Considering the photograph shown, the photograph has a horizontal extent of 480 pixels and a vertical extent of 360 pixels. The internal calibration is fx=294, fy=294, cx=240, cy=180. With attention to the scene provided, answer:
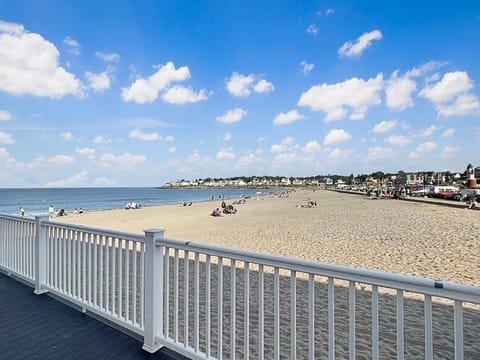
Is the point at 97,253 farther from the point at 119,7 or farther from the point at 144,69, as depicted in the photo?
the point at 144,69

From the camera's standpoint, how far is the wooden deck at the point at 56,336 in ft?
8.01

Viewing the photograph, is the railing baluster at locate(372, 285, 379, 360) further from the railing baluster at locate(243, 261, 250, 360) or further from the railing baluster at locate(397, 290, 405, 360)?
the railing baluster at locate(243, 261, 250, 360)

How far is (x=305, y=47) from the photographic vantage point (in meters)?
19.8

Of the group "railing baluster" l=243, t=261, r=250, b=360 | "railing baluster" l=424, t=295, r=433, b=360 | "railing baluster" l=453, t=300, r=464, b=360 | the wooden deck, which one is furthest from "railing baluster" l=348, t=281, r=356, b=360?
the wooden deck

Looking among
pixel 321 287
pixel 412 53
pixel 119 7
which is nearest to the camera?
pixel 321 287

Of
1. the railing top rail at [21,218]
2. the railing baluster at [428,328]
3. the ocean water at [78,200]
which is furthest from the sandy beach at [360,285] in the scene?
the ocean water at [78,200]

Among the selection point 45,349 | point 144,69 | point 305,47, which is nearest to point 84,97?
point 144,69

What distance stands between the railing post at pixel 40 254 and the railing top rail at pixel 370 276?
106 inches

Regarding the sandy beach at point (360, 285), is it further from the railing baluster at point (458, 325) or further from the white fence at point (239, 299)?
the railing baluster at point (458, 325)

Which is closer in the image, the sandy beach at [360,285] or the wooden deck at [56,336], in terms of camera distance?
the wooden deck at [56,336]

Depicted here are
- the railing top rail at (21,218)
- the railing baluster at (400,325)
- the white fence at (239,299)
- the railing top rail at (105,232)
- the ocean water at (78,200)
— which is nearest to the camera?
the railing baluster at (400,325)

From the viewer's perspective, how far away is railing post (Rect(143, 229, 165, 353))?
8.03 ft

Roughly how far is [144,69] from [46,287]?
19064 millimetres

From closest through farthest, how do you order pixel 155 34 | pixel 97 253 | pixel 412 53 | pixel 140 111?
1. pixel 97 253
2. pixel 155 34
3. pixel 412 53
4. pixel 140 111
